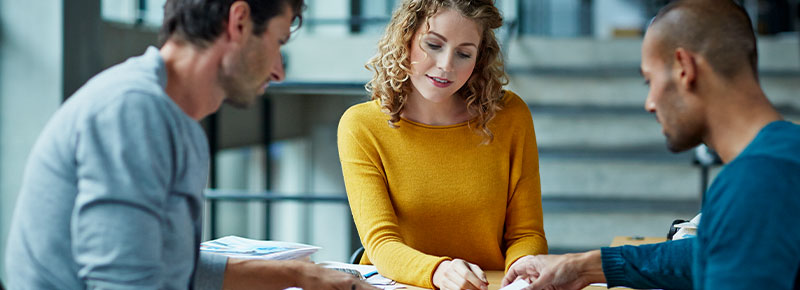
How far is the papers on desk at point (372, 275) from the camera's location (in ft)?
5.10

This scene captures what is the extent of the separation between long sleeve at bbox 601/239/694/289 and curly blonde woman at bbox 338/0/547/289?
1.25 ft

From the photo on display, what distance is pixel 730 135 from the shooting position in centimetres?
101

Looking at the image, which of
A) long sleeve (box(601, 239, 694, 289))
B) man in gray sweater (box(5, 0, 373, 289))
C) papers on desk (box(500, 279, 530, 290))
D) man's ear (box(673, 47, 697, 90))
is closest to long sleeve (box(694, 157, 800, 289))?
man's ear (box(673, 47, 697, 90))

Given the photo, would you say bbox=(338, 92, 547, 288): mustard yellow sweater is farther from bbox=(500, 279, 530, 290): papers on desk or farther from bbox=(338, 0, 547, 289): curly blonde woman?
bbox=(500, 279, 530, 290): papers on desk

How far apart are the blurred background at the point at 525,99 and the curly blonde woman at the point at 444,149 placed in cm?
89

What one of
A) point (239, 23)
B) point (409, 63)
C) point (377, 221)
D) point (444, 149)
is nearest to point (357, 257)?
point (377, 221)

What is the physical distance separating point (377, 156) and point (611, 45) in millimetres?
3251

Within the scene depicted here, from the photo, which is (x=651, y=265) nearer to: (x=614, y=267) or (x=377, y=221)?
(x=614, y=267)

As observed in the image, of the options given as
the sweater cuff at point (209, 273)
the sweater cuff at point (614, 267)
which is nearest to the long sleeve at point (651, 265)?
the sweater cuff at point (614, 267)

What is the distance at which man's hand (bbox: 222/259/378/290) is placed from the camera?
1.30 m

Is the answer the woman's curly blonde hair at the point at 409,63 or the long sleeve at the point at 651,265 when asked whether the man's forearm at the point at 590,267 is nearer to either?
the long sleeve at the point at 651,265

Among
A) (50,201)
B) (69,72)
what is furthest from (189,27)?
(69,72)

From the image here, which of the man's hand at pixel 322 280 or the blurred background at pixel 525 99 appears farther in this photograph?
the blurred background at pixel 525 99

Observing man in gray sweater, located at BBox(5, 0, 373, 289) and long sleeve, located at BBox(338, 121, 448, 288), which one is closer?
man in gray sweater, located at BBox(5, 0, 373, 289)
